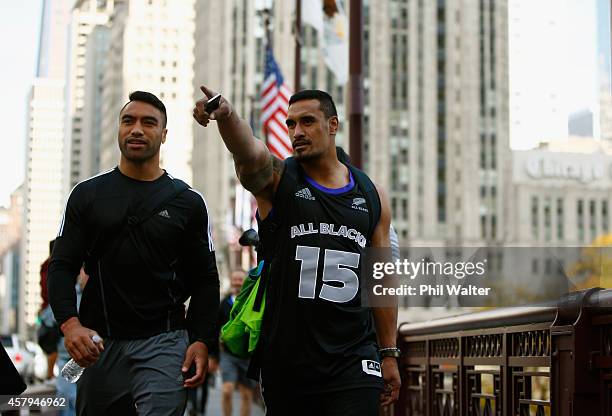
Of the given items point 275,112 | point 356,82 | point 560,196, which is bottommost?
point 356,82

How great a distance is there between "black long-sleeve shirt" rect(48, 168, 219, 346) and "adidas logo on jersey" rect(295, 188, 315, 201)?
0.61 m

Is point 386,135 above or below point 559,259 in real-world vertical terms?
above

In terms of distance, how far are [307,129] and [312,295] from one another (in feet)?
2.77

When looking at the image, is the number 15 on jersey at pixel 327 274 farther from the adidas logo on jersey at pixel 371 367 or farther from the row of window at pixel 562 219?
the row of window at pixel 562 219

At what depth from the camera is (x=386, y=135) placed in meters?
127

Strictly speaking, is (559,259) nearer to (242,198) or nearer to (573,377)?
(573,377)

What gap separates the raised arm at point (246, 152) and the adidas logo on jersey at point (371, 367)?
0.86 meters

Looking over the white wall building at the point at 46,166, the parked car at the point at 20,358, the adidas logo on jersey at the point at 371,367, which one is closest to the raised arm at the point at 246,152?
the adidas logo on jersey at the point at 371,367

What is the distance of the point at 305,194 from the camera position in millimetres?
5680

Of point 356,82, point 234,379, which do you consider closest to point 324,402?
point 356,82

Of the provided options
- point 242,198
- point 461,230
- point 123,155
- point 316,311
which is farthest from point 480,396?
point 461,230

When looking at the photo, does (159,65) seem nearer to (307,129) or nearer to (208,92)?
(307,129)

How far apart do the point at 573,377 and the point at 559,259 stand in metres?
0.71

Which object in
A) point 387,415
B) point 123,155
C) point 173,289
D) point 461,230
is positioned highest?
point 461,230
